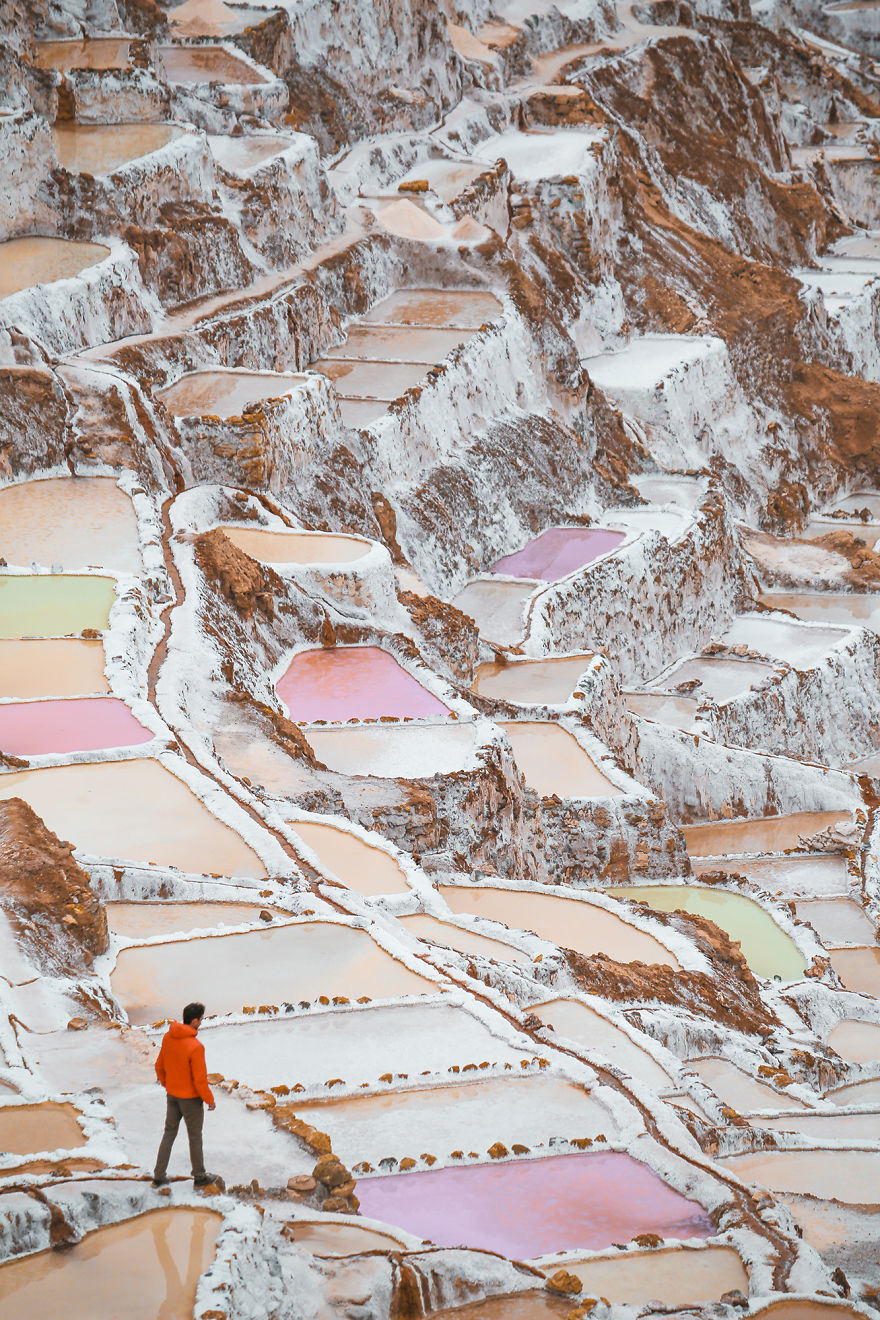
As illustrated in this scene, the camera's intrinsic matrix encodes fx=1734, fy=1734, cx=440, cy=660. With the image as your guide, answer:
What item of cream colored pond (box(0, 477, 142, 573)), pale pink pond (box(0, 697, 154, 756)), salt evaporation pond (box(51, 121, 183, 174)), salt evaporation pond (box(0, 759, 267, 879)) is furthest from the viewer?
salt evaporation pond (box(51, 121, 183, 174))

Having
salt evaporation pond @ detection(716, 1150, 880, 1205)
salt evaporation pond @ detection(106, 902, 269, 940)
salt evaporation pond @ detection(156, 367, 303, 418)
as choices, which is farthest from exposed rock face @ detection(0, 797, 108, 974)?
salt evaporation pond @ detection(156, 367, 303, 418)

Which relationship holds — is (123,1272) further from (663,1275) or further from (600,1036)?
(600,1036)

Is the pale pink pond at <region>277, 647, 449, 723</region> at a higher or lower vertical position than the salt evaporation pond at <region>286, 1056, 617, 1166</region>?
lower

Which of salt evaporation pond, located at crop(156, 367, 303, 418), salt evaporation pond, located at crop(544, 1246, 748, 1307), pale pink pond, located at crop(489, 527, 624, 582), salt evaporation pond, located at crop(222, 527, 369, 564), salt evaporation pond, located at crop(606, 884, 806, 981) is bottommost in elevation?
salt evaporation pond, located at crop(606, 884, 806, 981)

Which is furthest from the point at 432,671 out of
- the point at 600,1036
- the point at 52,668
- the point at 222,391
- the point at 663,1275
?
the point at 663,1275

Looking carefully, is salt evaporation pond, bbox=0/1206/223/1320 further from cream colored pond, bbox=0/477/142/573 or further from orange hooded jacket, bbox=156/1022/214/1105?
cream colored pond, bbox=0/477/142/573

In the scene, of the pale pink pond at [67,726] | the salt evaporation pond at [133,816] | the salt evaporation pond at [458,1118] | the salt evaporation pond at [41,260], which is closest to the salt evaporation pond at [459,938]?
the salt evaporation pond at [133,816]
